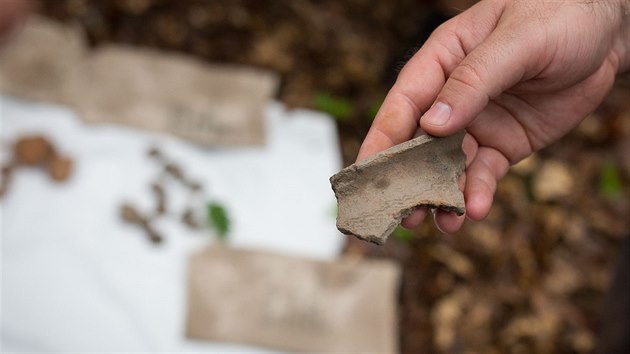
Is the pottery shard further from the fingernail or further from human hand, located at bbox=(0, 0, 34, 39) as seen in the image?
human hand, located at bbox=(0, 0, 34, 39)

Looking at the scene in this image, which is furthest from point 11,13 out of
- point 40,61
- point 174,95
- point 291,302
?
point 291,302

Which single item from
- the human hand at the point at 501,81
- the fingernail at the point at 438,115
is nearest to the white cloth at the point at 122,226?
the human hand at the point at 501,81

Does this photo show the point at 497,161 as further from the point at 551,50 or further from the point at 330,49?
the point at 330,49

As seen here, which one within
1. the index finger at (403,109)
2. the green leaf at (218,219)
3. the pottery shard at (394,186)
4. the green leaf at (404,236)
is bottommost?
the green leaf at (404,236)

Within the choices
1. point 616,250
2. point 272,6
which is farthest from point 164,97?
point 616,250

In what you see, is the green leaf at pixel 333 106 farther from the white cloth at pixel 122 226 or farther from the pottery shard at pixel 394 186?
the pottery shard at pixel 394 186

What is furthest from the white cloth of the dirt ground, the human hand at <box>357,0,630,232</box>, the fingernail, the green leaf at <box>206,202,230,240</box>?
the fingernail
